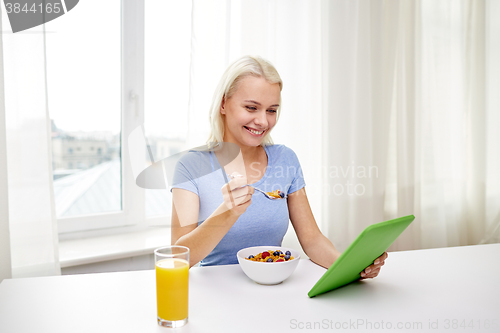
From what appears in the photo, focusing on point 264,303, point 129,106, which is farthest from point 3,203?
point 264,303

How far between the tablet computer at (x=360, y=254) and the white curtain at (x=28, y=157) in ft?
3.51

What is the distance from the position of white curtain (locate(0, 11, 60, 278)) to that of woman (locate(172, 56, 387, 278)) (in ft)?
1.80

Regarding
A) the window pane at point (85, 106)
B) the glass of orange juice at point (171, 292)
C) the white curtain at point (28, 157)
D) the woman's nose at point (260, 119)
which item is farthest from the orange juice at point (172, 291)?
the window pane at point (85, 106)

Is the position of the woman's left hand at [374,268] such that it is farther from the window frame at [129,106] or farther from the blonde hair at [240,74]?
the window frame at [129,106]

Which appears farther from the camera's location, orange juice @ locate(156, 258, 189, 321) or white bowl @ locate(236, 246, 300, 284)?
white bowl @ locate(236, 246, 300, 284)

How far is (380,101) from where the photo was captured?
2287mm

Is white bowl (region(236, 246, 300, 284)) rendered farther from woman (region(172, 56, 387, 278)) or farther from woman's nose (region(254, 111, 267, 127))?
woman's nose (region(254, 111, 267, 127))

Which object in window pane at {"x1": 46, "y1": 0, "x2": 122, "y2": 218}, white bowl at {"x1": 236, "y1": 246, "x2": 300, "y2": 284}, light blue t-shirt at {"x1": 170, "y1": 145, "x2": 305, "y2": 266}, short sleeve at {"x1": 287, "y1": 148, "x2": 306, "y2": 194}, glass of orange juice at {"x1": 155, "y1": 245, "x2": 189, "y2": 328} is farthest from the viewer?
window pane at {"x1": 46, "y1": 0, "x2": 122, "y2": 218}

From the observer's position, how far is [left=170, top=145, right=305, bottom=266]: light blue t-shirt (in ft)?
4.39

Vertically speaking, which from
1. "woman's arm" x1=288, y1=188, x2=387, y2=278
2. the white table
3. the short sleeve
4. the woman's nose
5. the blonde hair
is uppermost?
the blonde hair

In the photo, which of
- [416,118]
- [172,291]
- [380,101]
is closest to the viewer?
[172,291]

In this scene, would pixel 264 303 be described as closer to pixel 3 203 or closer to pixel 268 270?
pixel 268 270

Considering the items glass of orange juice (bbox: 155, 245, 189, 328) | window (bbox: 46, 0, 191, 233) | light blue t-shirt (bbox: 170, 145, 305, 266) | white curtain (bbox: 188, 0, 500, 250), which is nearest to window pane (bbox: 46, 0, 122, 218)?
window (bbox: 46, 0, 191, 233)

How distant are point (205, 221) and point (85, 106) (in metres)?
1.11
